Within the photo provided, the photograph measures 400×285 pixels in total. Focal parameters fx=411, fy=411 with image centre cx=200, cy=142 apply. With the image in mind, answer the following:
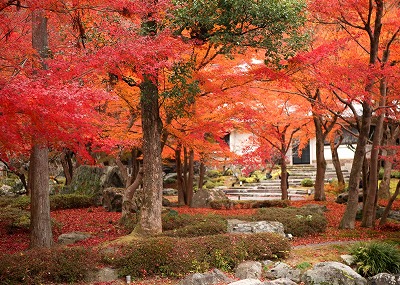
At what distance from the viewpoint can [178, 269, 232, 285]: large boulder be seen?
Result: 30.3 feet

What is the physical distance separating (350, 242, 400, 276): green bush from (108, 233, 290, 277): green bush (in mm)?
1901

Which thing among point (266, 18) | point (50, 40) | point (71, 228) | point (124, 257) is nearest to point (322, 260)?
point (124, 257)

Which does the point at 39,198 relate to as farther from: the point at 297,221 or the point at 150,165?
the point at 297,221

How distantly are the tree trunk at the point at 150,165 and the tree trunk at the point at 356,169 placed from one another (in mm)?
6815

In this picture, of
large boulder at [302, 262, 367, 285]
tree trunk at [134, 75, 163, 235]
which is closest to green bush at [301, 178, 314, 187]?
tree trunk at [134, 75, 163, 235]

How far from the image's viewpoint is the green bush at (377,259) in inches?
400

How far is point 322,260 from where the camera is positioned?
1092cm

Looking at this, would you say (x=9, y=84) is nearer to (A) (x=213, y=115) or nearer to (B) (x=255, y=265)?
(B) (x=255, y=265)

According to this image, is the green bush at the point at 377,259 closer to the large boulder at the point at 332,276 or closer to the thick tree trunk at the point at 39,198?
the large boulder at the point at 332,276

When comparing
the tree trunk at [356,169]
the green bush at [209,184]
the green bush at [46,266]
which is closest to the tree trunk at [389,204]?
the tree trunk at [356,169]

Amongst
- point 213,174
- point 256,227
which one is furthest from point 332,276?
point 213,174

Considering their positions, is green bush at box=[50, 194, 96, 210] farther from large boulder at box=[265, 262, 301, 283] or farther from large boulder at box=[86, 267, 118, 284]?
large boulder at box=[265, 262, 301, 283]

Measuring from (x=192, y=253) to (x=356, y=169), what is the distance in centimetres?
724

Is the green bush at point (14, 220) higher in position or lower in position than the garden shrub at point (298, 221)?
higher
